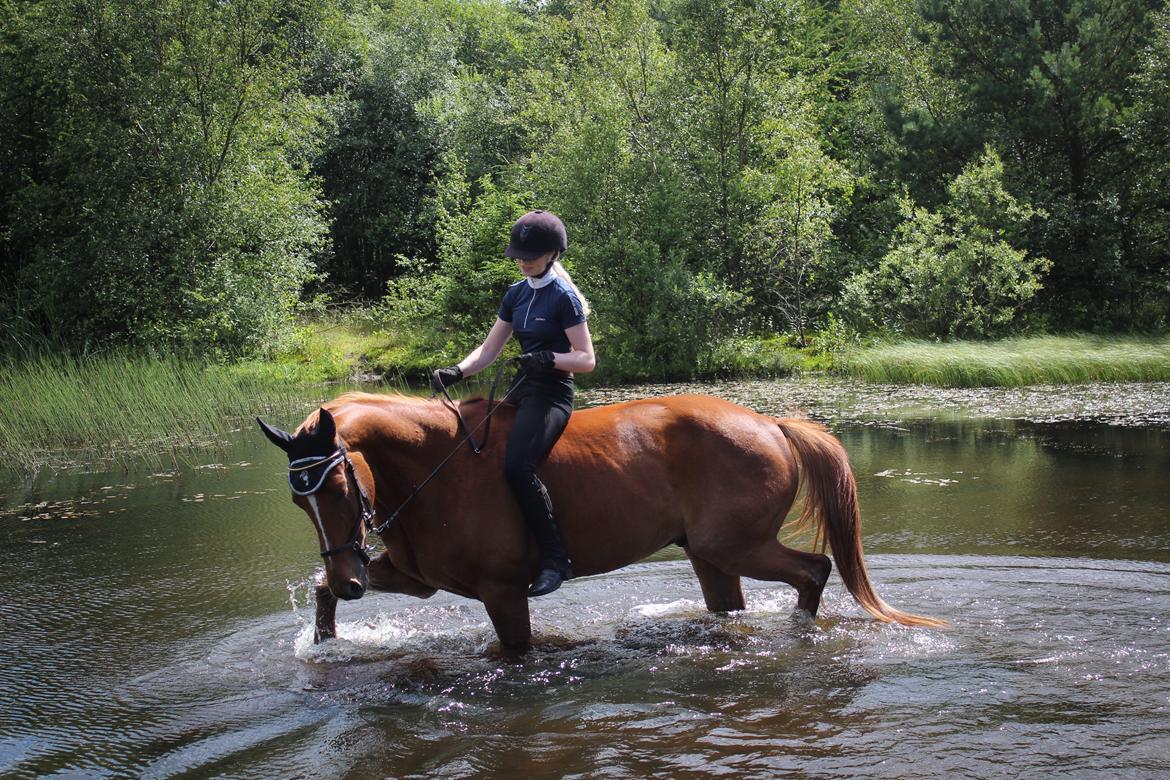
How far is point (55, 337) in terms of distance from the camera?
20609 mm

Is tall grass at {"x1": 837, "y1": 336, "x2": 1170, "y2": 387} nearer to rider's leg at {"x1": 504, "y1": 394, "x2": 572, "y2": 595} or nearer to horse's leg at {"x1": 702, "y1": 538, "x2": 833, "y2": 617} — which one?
horse's leg at {"x1": 702, "y1": 538, "x2": 833, "y2": 617}

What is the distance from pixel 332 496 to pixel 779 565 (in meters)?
2.54

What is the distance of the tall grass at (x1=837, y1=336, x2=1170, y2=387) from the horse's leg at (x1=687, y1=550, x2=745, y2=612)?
45.8ft

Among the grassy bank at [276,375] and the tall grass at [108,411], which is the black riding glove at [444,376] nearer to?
the tall grass at [108,411]

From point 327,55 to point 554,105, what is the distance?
45.7 ft

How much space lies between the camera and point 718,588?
5.83 m

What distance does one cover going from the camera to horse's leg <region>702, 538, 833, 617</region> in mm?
5422

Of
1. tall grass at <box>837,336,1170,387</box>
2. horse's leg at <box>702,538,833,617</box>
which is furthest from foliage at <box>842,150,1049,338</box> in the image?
horse's leg at <box>702,538,833,617</box>

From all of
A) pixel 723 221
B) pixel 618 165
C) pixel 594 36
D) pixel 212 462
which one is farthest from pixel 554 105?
pixel 212 462

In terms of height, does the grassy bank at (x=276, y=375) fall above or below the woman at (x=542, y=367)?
below

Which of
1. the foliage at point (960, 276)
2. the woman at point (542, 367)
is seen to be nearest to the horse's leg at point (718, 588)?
the woman at point (542, 367)

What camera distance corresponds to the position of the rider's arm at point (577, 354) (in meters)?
4.97

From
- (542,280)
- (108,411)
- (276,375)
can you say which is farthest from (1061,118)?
(542,280)

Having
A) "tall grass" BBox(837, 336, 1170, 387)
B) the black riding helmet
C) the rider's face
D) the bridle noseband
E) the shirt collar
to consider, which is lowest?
"tall grass" BBox(837, 336, 1170, 387)
